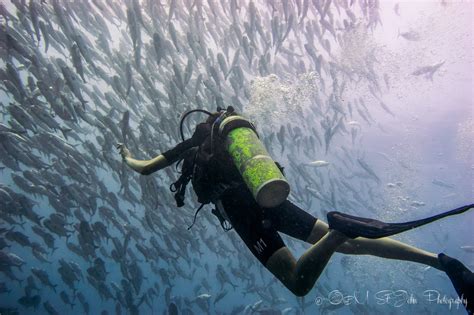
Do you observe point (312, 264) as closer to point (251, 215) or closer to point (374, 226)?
point (374, 226)

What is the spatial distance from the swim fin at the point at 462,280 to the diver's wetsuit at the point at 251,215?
117cm

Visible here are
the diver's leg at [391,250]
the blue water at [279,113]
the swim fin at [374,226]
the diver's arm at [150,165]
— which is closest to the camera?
the swim fin at [374,226]

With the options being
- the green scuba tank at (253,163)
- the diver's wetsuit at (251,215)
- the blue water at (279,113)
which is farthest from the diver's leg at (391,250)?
the blue water at (279,113)

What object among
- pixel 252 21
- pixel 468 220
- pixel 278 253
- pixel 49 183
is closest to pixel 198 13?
pixel 252 21

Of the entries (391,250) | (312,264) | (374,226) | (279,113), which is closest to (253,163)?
(312,264)

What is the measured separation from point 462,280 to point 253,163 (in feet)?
6.07

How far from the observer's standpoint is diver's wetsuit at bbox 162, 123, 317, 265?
2.75 m

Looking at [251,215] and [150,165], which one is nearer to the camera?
[251,215]

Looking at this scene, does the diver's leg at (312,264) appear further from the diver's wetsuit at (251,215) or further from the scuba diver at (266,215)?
the diver's wetsuit at (251,215)

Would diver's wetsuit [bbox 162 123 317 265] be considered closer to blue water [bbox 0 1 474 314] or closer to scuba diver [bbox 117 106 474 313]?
scuba diver [bbox 117 106 474 313]

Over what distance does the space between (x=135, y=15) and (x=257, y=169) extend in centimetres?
552

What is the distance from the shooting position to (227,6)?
9000 millimetres

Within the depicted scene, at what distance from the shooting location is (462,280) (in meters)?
2.52

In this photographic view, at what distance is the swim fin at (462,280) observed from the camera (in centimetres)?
245
